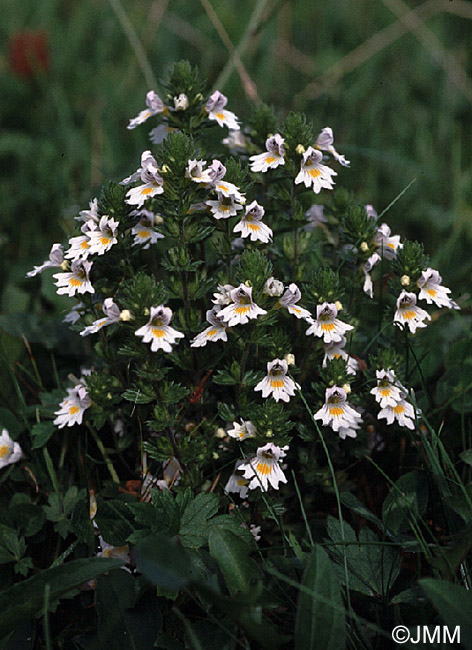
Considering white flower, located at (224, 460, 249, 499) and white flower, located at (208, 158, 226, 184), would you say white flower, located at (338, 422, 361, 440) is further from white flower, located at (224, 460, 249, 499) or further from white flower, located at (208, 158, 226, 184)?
white flower, located at (208, 158, 226, 184)

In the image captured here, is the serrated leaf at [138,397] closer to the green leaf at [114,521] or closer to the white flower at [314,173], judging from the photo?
the green leaf at [114,521]

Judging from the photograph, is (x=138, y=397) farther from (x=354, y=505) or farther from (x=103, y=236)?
(x=354, y=505)

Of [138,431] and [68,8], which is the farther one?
[68,8]

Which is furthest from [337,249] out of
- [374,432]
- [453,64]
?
[453,64]

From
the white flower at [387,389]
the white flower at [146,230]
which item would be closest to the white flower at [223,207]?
the white flower at [146,230]

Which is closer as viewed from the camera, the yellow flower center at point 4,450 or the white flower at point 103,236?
the white flower at point 103,236

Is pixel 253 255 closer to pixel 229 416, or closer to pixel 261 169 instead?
pixel 261 169
